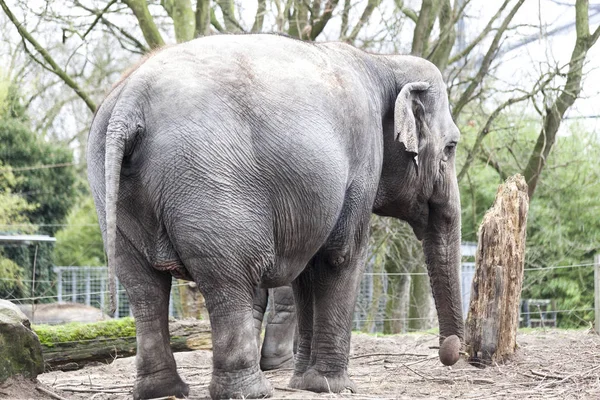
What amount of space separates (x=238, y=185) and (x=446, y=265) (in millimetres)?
2629

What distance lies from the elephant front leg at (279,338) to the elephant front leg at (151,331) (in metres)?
2.66

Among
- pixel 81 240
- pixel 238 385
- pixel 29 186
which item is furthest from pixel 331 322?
pixel 81 240

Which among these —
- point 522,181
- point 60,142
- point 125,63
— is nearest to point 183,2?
point 522,181

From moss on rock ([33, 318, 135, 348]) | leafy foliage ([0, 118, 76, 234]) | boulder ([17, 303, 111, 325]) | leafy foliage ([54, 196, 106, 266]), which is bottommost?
boulder ([17, 303, 111, 325])

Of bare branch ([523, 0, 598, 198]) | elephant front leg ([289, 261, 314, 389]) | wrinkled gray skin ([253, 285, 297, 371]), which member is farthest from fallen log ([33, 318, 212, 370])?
bare branch ([523, 0, 598, 198])

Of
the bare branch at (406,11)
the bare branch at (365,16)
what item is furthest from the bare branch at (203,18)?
the bare branch at (406,11)

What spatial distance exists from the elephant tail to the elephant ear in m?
1.89

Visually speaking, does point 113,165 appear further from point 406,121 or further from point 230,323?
point 406,121

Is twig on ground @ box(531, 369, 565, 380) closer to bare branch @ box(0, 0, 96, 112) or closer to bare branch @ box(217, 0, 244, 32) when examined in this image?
bare branch @ box(0, 0, 96, 112)

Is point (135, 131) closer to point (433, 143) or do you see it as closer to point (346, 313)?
point (346, 313)

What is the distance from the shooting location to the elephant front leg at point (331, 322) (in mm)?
6012

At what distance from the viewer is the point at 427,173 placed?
265 inches

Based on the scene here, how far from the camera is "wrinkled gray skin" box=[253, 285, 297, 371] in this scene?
805cm

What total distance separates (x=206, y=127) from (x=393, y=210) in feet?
7.97
